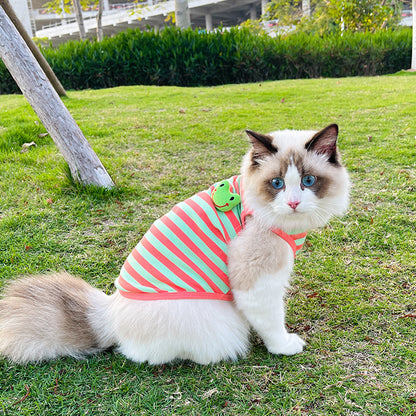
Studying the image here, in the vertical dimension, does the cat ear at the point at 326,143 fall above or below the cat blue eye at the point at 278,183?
above

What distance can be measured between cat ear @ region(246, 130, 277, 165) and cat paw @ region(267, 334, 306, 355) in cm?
103

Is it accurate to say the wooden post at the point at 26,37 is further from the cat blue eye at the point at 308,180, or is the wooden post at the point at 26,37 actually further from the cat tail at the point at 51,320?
the cat blue eye at the point at 308,180

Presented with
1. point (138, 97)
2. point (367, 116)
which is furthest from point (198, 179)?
point (138, 97)

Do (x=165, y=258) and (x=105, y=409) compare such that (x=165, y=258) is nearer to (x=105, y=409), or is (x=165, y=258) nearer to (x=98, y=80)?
(x=105, y=409)

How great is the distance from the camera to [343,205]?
6.54 feet

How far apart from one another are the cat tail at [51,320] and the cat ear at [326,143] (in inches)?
56.0

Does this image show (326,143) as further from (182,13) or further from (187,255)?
(182,13)

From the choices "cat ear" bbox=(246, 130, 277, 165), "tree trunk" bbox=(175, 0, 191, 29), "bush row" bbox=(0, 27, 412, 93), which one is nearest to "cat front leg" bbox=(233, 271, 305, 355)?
"cat ear" bbox=(246, 130, 277, 165)

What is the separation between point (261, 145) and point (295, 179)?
25 centimetres

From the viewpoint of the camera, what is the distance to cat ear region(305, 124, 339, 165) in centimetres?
179

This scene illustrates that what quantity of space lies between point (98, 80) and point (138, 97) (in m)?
3.62

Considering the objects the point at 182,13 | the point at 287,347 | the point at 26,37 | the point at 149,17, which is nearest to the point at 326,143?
the point at 287,347

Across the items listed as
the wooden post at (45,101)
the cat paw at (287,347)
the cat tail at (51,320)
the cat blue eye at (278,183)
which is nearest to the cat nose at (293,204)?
the cat blue eye at (278,183)

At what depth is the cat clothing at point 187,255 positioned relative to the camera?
1.90 meters
